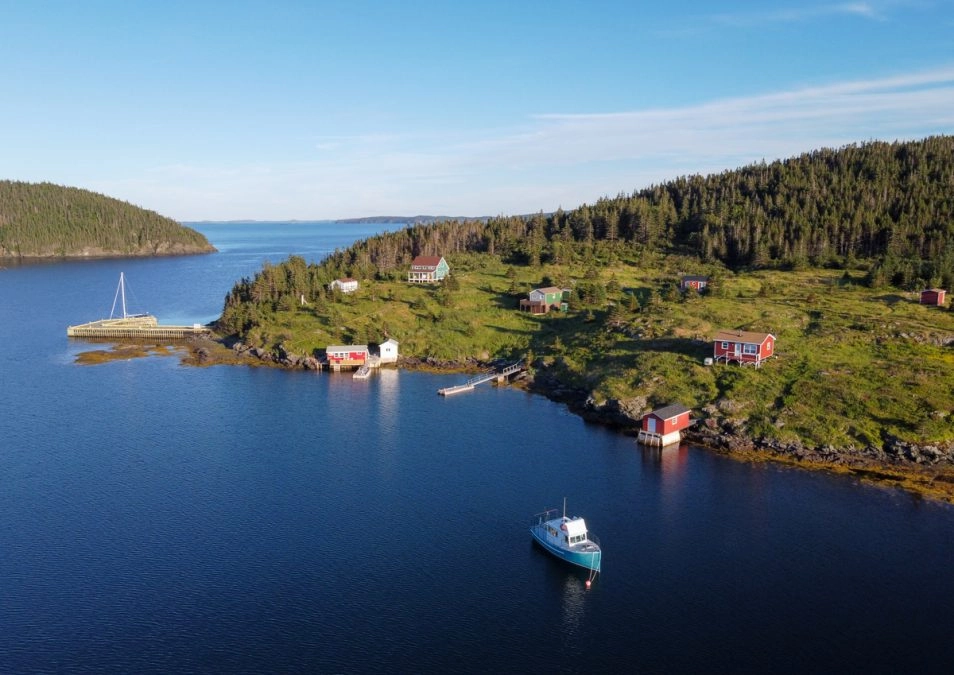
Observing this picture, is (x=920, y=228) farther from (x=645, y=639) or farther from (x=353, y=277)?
(x=645, y=639)

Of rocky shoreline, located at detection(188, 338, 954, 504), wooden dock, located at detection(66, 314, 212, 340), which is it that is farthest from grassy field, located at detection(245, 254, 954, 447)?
wooden dock, located at detection(66, 314, 212, 340)

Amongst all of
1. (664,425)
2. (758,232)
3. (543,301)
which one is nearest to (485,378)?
(543,301)

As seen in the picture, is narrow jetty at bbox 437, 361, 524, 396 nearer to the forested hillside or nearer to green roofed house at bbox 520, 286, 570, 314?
green roofed house at bbox 520, 286, 570, 314

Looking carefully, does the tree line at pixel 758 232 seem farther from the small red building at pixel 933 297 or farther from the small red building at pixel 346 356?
the small red building at pixel 346 356

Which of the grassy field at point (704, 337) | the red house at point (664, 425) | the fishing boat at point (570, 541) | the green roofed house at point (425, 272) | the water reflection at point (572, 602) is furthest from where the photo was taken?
the green roofed house at point (425, 272)

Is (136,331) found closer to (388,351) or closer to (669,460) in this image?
(388,351)

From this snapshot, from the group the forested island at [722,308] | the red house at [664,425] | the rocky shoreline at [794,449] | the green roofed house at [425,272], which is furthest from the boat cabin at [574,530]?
the green roofed house at [425,272]
